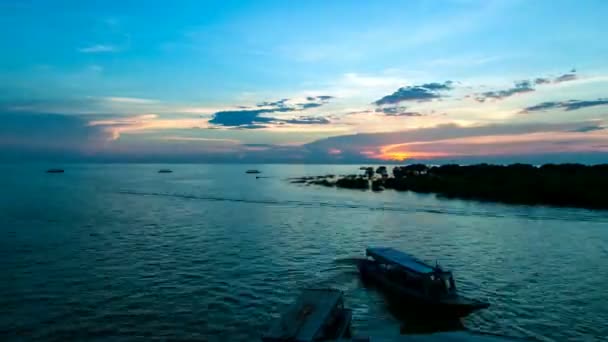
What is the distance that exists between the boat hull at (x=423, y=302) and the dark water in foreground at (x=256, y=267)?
0.86 meters

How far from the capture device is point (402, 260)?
937 inches

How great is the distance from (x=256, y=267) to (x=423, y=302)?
13.0 m

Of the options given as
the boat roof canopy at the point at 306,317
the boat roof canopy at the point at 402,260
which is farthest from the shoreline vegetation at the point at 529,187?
the boat roof canopy at the point at 306,317

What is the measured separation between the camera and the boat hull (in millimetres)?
19484

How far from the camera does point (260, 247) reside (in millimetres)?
36469

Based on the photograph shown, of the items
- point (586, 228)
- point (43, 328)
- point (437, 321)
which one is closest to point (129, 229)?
point (43, 328)

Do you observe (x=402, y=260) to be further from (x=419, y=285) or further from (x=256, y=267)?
(x=256, y=267)

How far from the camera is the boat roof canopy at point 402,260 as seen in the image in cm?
2136

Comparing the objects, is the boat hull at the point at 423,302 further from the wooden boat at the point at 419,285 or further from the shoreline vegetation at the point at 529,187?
the shoreline vegetation at the point at 529,187

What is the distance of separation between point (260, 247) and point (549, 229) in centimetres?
3232

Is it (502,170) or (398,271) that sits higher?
(502,170)

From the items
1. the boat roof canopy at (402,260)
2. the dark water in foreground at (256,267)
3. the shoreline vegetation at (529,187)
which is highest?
the shoreline vegetation at (529,187)

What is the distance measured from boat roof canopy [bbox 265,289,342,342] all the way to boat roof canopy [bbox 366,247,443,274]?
22.9 ft

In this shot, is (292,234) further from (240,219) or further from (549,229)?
(549,229)
